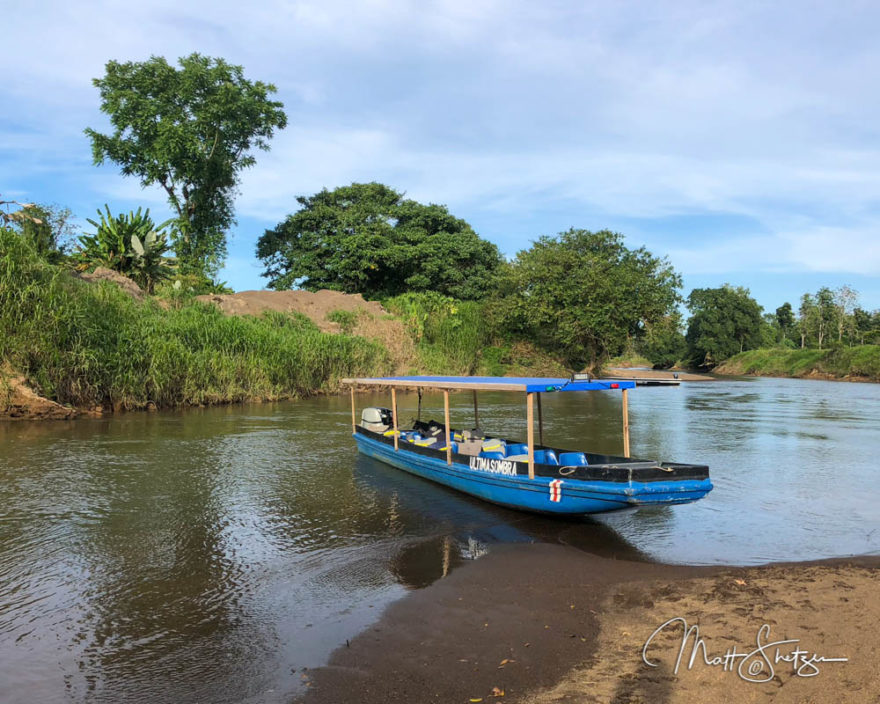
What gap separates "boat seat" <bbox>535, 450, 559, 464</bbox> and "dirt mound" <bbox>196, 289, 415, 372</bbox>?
802 inches

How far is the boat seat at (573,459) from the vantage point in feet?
26.5

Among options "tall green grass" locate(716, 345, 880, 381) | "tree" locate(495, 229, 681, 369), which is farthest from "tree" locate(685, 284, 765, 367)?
"tree" locate(495, 229, 681, 369)

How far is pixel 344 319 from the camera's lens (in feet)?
100

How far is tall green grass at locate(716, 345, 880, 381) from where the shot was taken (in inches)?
1609

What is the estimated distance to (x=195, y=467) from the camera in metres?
11.3

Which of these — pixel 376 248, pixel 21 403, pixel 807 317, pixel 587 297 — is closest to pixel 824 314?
pixel 807 317

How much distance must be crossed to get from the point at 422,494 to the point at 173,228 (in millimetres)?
31802

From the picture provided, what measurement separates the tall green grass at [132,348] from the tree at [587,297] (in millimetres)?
12739

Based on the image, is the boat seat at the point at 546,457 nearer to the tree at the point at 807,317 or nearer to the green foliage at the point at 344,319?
the green foliage at the point at 344,319

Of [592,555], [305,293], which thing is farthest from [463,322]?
[592,555]

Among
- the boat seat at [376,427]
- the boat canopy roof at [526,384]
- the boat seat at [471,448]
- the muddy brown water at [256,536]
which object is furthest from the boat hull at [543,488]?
the boat seat at [376,427]

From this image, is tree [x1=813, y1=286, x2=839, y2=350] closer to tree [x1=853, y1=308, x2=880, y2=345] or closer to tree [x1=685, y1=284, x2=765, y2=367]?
tree [x1=853, y1=308, x2=880, y2=345]

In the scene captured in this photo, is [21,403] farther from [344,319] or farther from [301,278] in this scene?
[301,278]

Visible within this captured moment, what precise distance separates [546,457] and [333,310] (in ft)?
82.7
